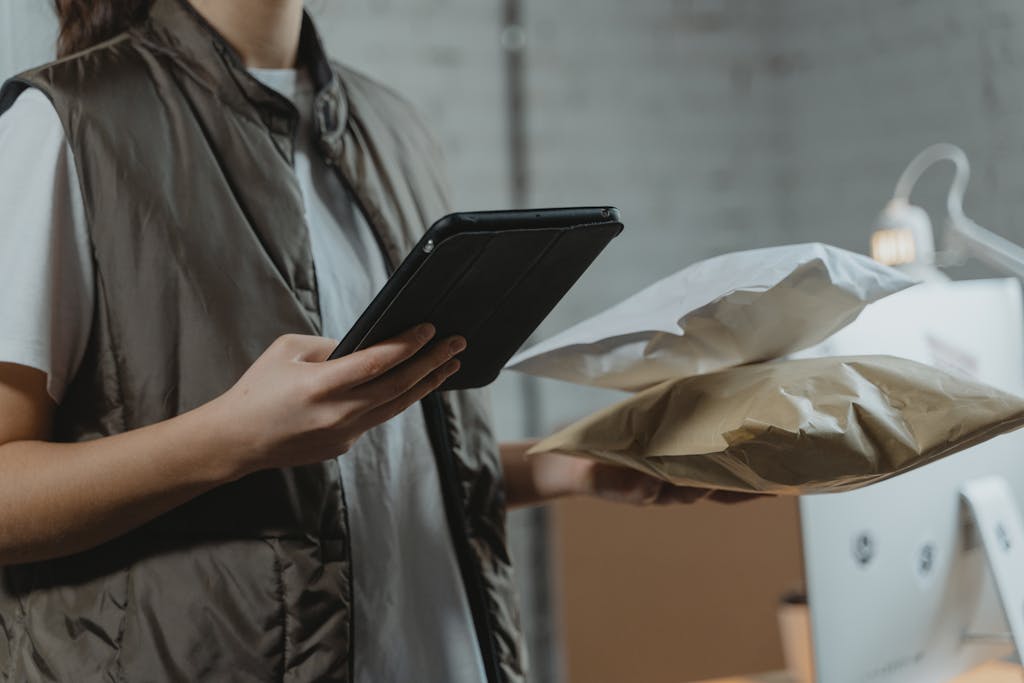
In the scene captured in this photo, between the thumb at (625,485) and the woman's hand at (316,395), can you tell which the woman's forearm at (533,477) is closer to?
the thumb at (625,485)

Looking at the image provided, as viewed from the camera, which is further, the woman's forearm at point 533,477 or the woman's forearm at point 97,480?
the woman's forearm at point 533,477

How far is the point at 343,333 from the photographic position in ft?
2.93

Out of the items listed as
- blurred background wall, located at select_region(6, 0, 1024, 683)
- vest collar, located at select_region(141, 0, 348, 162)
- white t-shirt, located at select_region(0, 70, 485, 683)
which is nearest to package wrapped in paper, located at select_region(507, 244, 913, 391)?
white t-shirt, located at select_region(0, 70, 485, 683)

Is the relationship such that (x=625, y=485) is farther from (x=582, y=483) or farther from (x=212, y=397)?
(x=212, y=397)

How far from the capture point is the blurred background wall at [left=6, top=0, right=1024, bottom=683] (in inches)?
105

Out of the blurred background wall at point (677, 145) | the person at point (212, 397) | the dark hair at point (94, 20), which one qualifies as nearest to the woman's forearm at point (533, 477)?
the person at point (212, 397)

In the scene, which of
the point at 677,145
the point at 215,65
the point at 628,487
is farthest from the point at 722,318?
the point at 677,145

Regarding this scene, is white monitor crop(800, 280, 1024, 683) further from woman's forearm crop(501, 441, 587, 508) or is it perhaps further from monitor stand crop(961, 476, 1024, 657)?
woman's forearm crop(501, 441, 587, 508)

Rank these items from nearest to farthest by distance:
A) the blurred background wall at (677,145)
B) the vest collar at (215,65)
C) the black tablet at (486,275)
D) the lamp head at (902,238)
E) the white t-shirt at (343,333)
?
the black tablet at (486,275) < the white t-shirt at (343,333) < the vest collar at (215,65) < the lamp head at (902,238) < the blurred background wall at (677,145)

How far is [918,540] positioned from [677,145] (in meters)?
2.18

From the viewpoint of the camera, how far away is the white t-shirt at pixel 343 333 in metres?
0.74

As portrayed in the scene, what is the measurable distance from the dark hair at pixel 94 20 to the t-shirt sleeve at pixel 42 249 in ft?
0.43

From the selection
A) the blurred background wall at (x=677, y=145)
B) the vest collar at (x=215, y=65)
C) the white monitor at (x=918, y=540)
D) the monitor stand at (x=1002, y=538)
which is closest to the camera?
the vest collar at (x=215, y=65)

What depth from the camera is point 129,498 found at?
0.73 m
